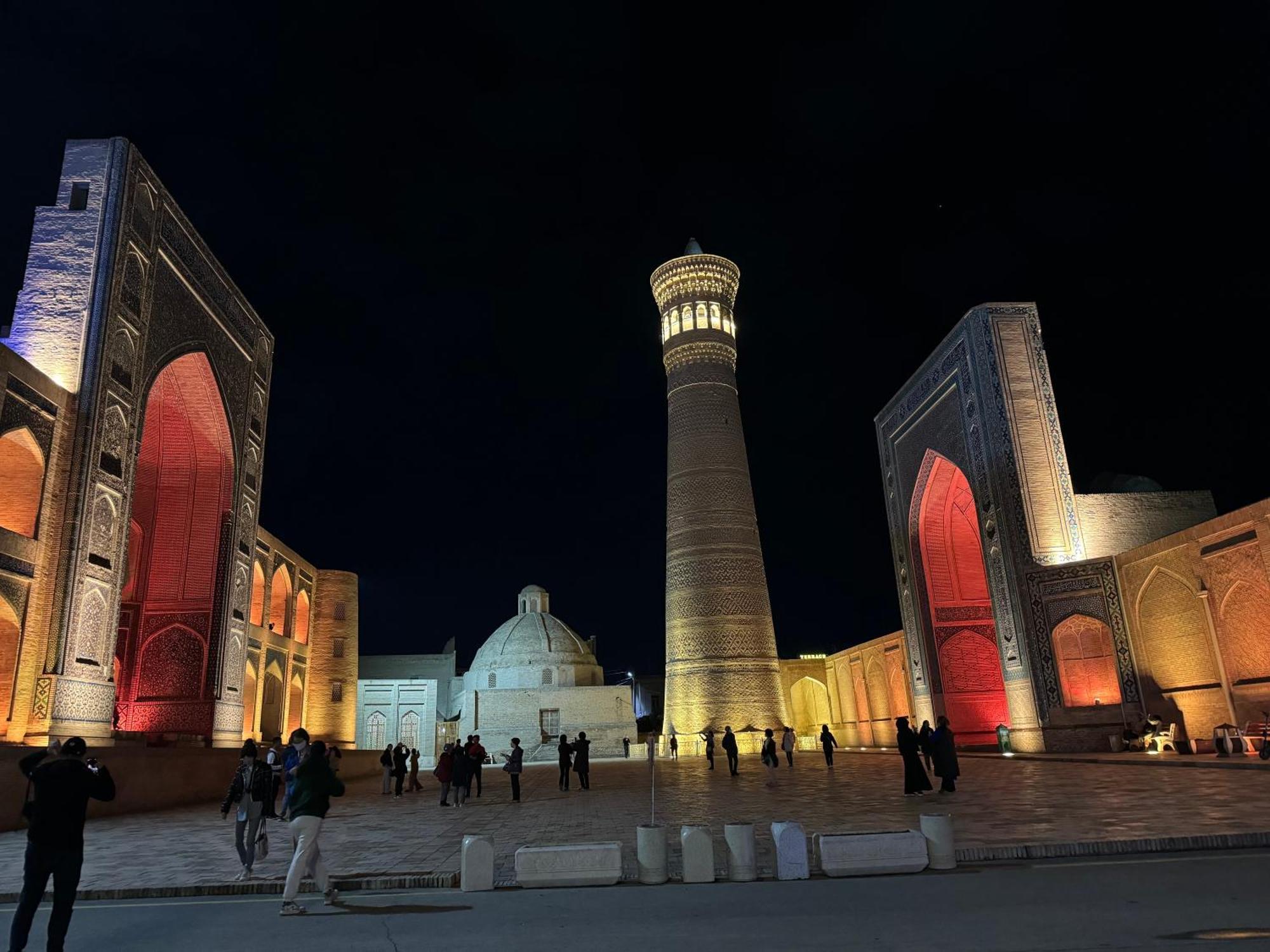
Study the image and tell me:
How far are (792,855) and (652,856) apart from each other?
2.33 ft

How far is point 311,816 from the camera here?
4234 millimetres

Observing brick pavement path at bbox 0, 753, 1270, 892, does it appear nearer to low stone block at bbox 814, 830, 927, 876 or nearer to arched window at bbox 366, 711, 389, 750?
low stone block at bbox 814, 830, 927, 876

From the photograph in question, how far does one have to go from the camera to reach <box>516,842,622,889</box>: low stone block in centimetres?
451

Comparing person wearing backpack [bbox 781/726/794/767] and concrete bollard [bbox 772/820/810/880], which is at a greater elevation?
person wearing backpack [bbox 781/726/794/767]

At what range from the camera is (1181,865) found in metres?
4.33

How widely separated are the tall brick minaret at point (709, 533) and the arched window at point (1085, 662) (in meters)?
8.95

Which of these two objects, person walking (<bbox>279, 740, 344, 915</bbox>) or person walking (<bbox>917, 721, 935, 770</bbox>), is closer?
person walking (<bbox>279, 740, 344, 915</bbox>)

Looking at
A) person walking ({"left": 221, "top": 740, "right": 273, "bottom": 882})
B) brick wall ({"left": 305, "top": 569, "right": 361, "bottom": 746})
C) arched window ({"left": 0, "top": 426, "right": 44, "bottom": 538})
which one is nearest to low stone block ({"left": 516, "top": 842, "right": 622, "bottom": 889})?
person walking ({"left": 221, "top": 740, "right": 273, "bottom": 882})

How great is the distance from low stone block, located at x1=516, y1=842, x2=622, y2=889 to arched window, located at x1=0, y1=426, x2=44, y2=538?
8186 mm

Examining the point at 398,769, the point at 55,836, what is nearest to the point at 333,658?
the point at 398,769

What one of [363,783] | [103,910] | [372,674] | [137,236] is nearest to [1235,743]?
[103,910]

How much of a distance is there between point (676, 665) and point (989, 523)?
390 inches

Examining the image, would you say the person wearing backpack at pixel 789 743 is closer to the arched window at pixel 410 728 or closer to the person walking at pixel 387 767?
the person walking at pixel 387 767

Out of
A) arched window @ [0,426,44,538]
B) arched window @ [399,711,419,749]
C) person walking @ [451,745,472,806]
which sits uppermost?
arched window @ [0,426,44,538]
